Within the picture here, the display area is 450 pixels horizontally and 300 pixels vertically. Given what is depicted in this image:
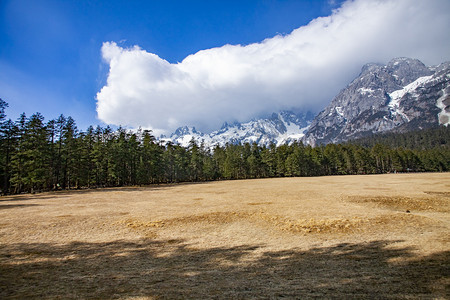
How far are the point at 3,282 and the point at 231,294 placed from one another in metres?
7.30

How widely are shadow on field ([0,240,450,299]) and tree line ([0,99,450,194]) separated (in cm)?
3791

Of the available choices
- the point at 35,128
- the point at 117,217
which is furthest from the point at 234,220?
the point at 35,128

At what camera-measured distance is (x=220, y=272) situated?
7.46 metres

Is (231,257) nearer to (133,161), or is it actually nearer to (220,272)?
(220,272)

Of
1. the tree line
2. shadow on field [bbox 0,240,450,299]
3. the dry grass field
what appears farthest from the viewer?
the tree line

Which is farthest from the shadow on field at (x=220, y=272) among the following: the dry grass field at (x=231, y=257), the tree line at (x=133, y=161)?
the tree line at (x=133, y=161)

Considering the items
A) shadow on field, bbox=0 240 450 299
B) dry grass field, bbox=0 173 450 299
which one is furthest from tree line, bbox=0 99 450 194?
shadow on field, bbox=0 240 450 299

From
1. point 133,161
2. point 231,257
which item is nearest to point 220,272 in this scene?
point 231,257

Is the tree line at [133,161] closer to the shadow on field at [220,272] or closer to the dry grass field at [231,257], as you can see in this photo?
the dry grass field at [231,257]

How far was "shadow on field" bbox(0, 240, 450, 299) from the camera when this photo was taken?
5922 mm

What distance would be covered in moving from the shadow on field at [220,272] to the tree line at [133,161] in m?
37.9

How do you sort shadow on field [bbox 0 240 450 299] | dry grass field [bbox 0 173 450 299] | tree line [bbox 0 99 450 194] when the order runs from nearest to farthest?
shadow on field [bbox 0 240 450 299], dry grass field [bbox 0 173 450 299], tree line [bbox 0 99 450 194]

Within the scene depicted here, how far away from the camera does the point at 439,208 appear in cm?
1678

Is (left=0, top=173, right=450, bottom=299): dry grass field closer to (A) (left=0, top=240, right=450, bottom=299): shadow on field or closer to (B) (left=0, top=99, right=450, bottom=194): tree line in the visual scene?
(A) (left=0, top=240, right=450, bottom=299): shadow on field
